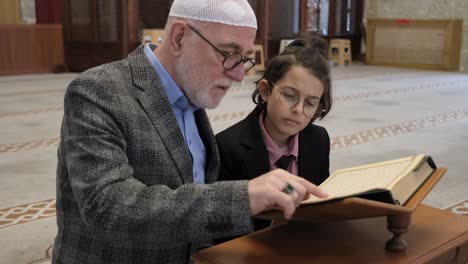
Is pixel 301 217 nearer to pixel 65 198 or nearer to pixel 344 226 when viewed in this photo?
pixel 344 226

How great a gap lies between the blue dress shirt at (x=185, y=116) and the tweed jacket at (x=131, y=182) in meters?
0.03

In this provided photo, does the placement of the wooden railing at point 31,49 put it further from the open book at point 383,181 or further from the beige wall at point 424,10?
the open book at point 383,181

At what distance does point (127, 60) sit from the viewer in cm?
144

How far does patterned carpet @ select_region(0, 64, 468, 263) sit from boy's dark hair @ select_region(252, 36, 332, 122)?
48.8 inches

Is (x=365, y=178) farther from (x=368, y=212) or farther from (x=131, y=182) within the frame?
(x=131, y=182)

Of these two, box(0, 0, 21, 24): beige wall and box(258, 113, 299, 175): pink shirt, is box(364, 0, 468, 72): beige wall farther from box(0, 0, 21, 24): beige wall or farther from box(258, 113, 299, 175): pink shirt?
box(258, 113, 299, 175): pink shirt

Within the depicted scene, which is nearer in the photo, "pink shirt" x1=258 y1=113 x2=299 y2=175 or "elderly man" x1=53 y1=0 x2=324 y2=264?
"elderly man" x1=53 y1=0 x2=324 y2=264

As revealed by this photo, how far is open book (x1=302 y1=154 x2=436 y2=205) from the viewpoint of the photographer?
1085 mm

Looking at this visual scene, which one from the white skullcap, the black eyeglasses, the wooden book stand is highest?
the white skullcap

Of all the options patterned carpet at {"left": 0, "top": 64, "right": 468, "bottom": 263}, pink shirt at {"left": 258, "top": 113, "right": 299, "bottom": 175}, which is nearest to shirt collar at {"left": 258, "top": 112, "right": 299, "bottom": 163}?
pink shirt at {"left": 258, "top": 113, "right": 299, "bottom": 175}

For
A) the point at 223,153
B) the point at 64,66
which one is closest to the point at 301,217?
the point at 223,153

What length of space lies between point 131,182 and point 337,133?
167 inches

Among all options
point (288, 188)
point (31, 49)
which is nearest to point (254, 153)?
point (288, 188)

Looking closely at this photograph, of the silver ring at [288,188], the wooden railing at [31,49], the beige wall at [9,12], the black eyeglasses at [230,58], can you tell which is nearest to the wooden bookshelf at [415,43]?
the wooden railing at [31,49]
